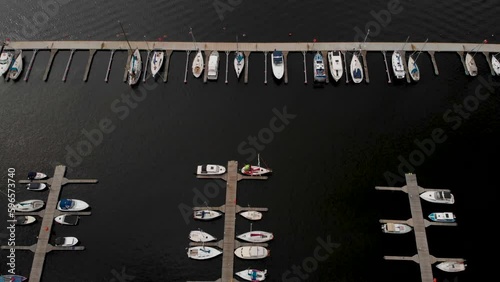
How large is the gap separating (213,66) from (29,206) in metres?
48.8

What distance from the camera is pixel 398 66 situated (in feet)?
300

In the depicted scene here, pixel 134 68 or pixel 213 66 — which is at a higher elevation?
pixel 213 66

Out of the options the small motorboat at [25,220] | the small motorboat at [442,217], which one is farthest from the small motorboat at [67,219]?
the small motorboat at [442,217]

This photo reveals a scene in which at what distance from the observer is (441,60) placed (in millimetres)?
94312

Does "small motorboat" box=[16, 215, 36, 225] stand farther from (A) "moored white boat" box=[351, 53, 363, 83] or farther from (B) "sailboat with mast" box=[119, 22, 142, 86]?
(A) "moored white boat" box=[351, 53, 363, 83]

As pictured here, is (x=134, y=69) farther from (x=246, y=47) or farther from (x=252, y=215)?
(x=252, y=215)

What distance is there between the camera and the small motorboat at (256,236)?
7231 centimetres

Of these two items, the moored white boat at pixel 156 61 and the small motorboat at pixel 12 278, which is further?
the moored white boat at pixel 156 61

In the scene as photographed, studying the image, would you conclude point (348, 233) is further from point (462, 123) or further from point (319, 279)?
point (462, 123)

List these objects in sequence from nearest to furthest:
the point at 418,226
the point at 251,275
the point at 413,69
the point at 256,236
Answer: the point at 251,275
the point at 256,236
the point at 418,226
the point at 413,69

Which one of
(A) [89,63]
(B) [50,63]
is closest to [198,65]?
(A) [89,63]

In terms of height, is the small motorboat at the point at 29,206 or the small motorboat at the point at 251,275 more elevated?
the small motorboat at the point at 29,206

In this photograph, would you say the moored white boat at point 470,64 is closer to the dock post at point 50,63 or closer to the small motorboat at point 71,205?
the small motorboat at point 71,205

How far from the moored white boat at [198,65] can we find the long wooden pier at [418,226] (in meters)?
47.7
